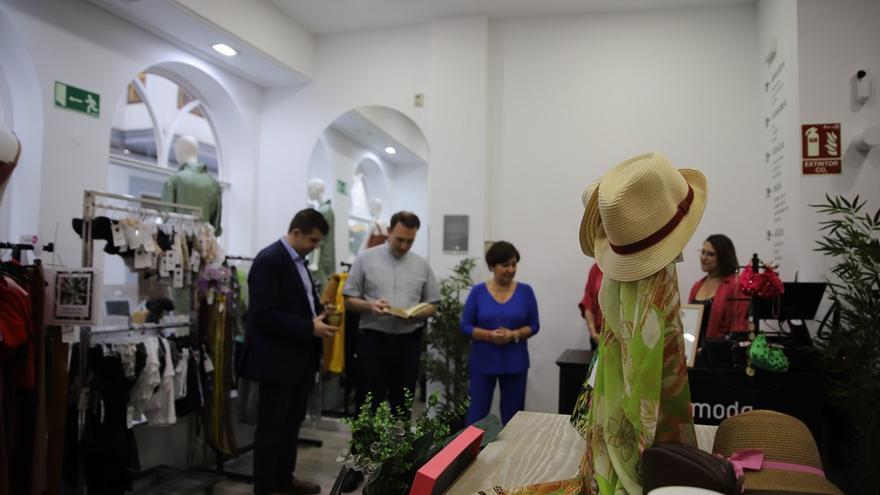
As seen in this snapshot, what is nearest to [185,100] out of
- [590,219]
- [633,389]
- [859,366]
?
[590,219]

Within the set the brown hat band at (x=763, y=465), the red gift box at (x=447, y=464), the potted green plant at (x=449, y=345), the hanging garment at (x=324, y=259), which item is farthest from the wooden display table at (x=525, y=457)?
the hanging garment at (x=324, y=259)

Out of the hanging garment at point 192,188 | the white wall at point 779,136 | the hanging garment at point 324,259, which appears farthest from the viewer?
the hanging garment at point 324,259

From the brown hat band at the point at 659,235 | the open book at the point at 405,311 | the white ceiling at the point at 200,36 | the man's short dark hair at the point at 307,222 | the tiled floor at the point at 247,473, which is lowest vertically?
the tiled floor at the point at 247,473

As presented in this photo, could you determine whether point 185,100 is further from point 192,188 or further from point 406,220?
point 406,220

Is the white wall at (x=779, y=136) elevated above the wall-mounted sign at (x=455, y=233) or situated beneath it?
elevated above

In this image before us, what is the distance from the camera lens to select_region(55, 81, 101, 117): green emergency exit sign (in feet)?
11.2

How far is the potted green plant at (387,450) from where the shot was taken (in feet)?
3.29

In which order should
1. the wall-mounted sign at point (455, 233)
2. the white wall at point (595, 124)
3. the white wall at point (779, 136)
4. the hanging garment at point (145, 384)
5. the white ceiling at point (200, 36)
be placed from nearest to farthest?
the hanging garment at point (145, 384)
the white wall at point (779, 136)
the white ceiling at point (200, 36)
the white wall at point (595, 124)
the wall-mounted sign at point (455, 233)

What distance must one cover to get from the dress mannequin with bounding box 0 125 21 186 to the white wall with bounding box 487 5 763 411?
319 centimetres

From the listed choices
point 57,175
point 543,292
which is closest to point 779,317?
point 543,292

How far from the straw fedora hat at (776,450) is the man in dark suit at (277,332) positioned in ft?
6.80

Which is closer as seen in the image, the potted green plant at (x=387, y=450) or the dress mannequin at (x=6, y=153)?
the potted green plant at (x=387, y=450)

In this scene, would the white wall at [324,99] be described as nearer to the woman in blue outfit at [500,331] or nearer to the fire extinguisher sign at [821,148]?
the woman in blue outfit at [500,331]

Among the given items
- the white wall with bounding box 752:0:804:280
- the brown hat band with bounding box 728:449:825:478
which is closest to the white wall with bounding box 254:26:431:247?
the white wall with bounding box 752:0:804:280
